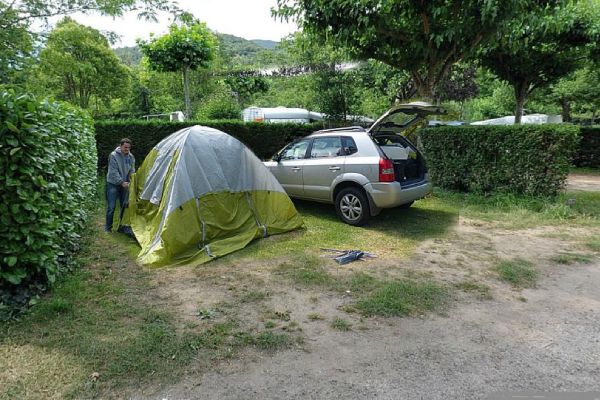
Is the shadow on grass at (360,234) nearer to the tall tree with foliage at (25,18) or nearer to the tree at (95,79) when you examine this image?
the tall tree with foliage at (25,18)

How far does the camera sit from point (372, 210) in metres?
6.66

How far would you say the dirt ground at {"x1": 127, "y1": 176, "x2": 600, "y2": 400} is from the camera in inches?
106

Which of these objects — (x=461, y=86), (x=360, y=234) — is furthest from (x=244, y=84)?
(x=360, y=234)

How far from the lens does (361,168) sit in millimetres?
6621

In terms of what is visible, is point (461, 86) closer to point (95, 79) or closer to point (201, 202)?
point (95, 79)

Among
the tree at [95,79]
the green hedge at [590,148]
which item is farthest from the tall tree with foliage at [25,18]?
the green hedge at [590,148]

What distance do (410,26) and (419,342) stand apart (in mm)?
7859

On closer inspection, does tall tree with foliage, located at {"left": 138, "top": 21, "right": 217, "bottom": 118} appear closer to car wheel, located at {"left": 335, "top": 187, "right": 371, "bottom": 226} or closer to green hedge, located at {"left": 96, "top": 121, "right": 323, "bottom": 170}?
green hedge, located at {"left": 96, "top": 121, "right": 323, "bottom": 170}

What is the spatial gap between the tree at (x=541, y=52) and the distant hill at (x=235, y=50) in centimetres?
1107

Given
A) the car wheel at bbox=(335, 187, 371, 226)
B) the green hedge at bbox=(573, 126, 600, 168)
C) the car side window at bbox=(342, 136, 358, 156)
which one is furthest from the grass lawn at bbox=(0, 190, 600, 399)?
the green hedge at bbox=(573, 126, 600, 168)

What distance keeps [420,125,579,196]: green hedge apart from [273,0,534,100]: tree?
173cm

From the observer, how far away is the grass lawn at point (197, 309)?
2.83 meters

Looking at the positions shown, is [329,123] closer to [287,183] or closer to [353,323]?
[287,183]

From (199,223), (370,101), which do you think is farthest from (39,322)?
(370,101)
